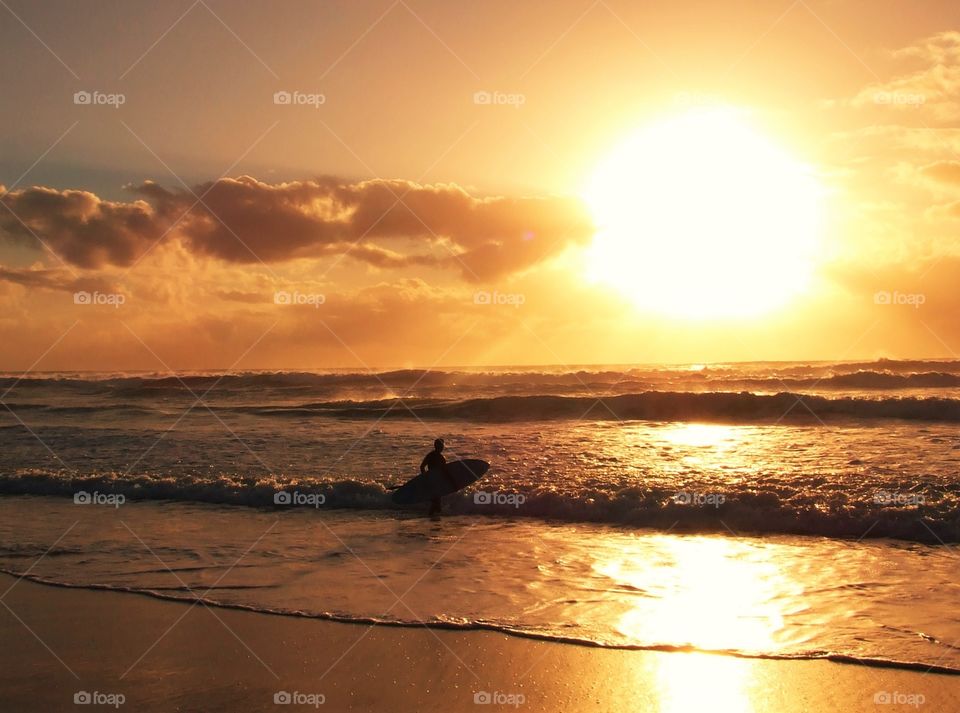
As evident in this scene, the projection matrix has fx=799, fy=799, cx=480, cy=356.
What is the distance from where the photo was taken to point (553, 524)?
14.1 m

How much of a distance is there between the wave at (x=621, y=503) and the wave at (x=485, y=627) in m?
5.95

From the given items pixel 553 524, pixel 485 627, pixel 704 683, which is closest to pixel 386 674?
pixel 485 627

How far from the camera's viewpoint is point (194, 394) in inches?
1709

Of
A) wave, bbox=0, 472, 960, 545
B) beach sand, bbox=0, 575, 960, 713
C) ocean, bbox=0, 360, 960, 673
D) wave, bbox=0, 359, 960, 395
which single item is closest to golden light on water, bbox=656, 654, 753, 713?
beach sand, bbox=0, 575, 960, 713

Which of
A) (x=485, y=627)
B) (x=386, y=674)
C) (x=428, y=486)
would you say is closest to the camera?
(x=386, y=674)

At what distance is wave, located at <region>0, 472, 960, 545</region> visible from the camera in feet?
43.8

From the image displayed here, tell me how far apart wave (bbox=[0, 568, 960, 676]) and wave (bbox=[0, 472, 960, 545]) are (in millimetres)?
5947

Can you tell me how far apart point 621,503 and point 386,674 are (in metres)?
8.51

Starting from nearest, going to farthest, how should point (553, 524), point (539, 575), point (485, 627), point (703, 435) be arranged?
point (485, 627) → point (539, 575) → point (553, 524) → point (703, 435)

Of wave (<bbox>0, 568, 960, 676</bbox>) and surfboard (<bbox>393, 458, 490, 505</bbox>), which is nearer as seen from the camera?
wave (<bbox>0, 568, 960, 676</bbox>)

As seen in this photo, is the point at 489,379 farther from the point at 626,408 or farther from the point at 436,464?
the point at 436,464

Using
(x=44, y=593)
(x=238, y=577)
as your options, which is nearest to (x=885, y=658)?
(x=238, y=577)

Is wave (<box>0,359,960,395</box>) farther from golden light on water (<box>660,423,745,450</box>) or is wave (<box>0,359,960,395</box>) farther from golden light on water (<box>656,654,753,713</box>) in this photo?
golden light on water (<box>656,654,753,713</box>)

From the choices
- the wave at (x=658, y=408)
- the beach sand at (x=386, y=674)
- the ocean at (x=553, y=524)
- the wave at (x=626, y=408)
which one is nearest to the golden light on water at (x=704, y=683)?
the beach sand at (x=386, y=674)
